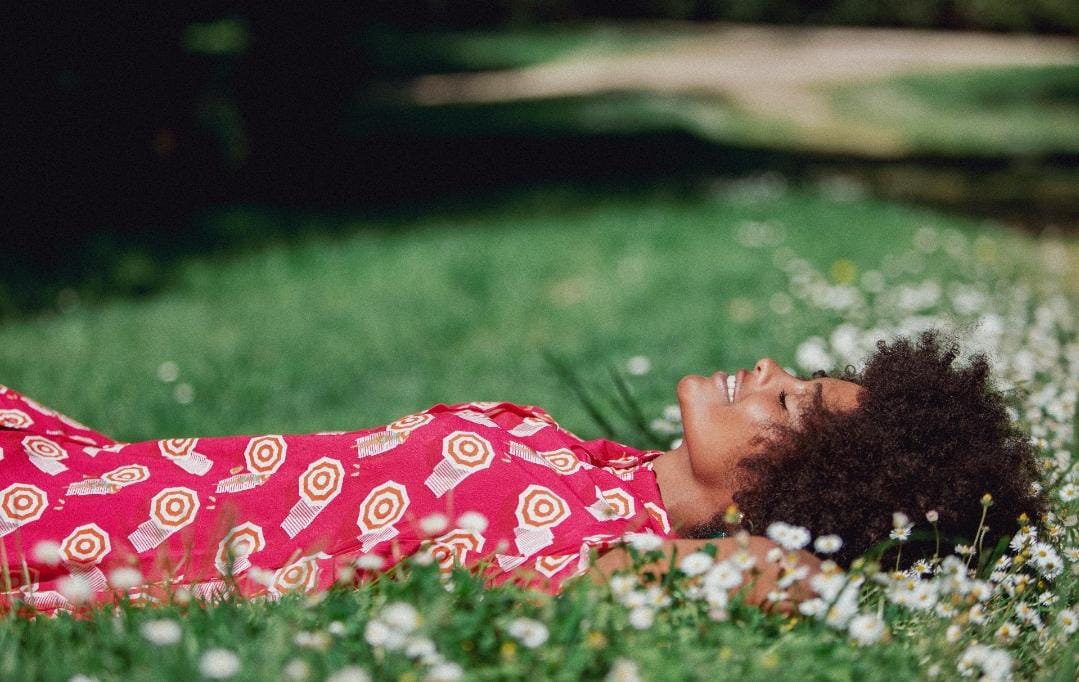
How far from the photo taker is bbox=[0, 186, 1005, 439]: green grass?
4830 millimetres

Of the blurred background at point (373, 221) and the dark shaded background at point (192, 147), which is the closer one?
the blurred background at point (373, 221)

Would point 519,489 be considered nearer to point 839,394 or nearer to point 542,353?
point 839,394

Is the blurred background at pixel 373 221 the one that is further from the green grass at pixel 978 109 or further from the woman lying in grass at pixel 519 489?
the woman lying in grass at pixel 519 489

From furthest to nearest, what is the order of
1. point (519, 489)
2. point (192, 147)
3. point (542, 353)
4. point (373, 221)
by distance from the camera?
point (192, 147), point (373, 221), point (542, 353), point (519, 489)

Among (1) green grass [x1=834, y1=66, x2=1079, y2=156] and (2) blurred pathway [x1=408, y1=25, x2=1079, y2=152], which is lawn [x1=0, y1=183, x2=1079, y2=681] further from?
(2) blurred pathway [x1=408, y1=25, x2=1079, y2=152]

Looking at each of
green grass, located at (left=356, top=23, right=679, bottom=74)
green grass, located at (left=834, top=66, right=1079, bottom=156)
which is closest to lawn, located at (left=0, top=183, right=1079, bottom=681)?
green grass, located at (left=834, top=66, right=1079, bottom=156)

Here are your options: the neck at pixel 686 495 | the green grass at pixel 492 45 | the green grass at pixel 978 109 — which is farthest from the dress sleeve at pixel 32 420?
the green grass at pixel 492 45

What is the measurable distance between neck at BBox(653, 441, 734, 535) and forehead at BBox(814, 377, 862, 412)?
0.34m

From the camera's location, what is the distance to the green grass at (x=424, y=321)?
4.83 meters

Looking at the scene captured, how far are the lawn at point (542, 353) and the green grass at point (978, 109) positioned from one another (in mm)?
8084

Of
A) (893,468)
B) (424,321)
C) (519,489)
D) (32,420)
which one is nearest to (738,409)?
(893,468)

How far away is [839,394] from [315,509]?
4.39ft

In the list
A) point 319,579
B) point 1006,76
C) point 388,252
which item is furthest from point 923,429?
point 1006,76

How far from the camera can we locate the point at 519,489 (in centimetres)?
246
